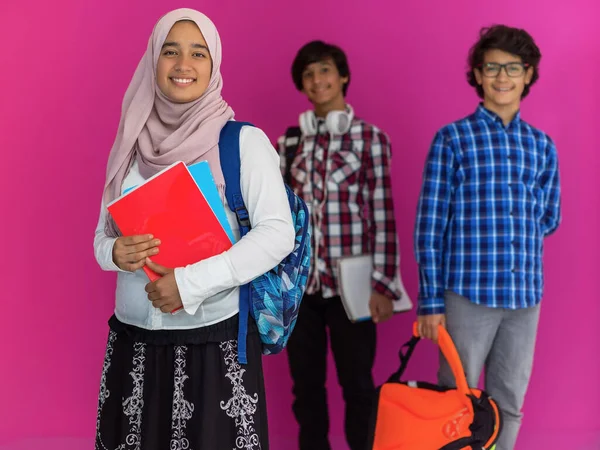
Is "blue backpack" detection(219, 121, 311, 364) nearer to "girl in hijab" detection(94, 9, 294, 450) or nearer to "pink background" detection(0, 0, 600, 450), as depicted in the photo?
"girl in hijab" detection(94, 9, 294, 450)

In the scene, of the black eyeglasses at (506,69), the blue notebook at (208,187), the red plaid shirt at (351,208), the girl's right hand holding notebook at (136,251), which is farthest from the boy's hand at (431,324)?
the girl's right hand holding notebook at (136,251)

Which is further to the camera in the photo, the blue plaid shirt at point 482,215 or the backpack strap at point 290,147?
the backpack strap at point 290,147

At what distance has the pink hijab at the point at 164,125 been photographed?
1.47 meters

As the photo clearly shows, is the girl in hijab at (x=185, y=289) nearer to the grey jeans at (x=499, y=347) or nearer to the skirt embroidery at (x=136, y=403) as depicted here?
the skirt embroidery at (x=136, y=403)

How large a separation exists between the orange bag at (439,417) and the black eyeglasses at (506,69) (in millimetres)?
789

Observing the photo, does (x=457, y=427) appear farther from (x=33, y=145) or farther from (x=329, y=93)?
(x=33, y=145)

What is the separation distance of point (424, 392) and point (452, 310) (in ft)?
0.85

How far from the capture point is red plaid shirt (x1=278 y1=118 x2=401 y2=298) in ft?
7.41

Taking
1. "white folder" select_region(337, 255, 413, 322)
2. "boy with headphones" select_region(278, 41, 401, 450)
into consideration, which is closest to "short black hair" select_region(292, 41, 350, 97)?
"boy with headphones" select_region(278, 41, 401, 450)

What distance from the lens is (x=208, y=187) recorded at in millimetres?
1444

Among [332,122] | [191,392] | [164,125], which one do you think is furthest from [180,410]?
[332,122]

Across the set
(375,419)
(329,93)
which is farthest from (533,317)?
(329,93)

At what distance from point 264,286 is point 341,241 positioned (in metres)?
0.82

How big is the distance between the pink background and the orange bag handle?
2.68 feet
